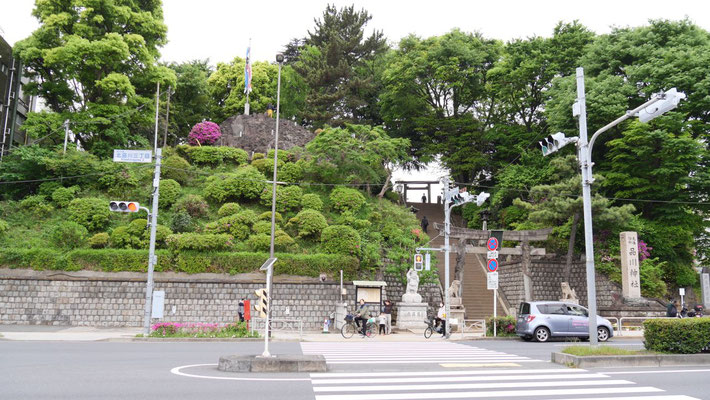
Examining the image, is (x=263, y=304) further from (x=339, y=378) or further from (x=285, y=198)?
(x=285, y=198)

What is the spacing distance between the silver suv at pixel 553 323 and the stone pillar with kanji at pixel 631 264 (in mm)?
8362

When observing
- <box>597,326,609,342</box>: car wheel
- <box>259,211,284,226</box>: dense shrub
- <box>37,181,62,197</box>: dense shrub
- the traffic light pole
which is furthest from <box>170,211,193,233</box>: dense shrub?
<box>597,326,609,342</box>: car wheel

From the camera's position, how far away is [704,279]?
95.9 feet

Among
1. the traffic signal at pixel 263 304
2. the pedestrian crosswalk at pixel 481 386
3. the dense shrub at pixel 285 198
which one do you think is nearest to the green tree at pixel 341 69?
the dense shrub at pixel 285 198

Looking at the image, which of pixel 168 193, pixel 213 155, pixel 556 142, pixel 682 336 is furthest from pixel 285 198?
pixel 682 336

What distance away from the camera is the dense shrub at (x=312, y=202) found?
30.3 metres

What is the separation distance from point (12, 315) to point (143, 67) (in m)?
20.6

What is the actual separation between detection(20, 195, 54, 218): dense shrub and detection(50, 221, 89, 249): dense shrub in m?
4.09

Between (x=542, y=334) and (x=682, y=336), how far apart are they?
24.3 feet

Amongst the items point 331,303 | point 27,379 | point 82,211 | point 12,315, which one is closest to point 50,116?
point 82,211

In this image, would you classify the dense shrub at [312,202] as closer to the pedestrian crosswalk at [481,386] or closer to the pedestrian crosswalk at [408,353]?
the pedestrian crosswalk at [408,353]

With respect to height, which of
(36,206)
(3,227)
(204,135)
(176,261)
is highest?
(204,135)

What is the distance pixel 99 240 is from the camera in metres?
24.9

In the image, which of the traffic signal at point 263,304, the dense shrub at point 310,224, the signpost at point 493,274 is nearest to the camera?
the traffic signal at point 263,304
